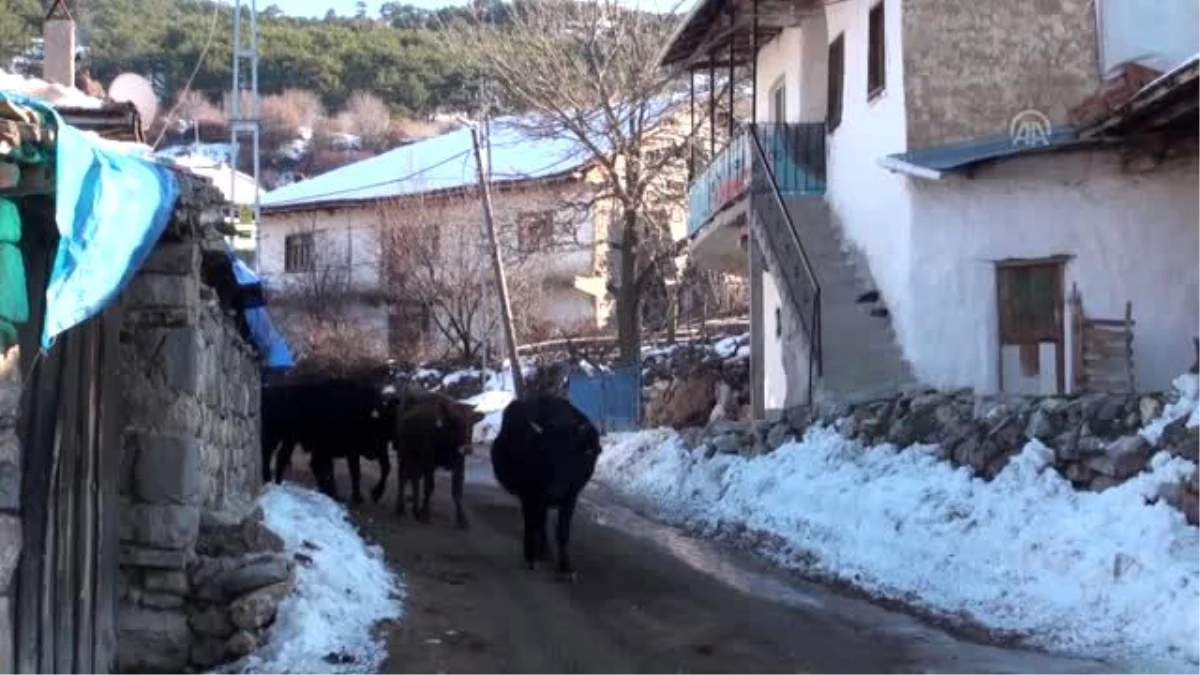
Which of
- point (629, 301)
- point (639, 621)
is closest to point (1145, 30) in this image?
point (639, 621)

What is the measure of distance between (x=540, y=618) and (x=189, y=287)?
139 inches

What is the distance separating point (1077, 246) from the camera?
715 inches

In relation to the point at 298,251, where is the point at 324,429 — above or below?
below

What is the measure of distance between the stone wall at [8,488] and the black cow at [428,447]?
945 centimetres

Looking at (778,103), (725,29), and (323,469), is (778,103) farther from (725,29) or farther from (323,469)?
(323,469)

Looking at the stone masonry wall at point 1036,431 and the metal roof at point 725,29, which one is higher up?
the metal roof at point 725,29

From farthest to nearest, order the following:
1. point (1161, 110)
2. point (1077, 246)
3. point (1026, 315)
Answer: point (1026, 315) < point (1077, 246) < point (1161, 110)

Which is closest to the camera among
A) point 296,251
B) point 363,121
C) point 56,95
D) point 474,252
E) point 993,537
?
point 56,95

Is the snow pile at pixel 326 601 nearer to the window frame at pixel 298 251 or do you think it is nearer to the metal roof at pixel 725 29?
the metal roof at pixel 725 29

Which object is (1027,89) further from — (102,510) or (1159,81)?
(102,510)

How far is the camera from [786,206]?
22578 millimetres

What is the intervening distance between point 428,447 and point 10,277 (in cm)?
988
